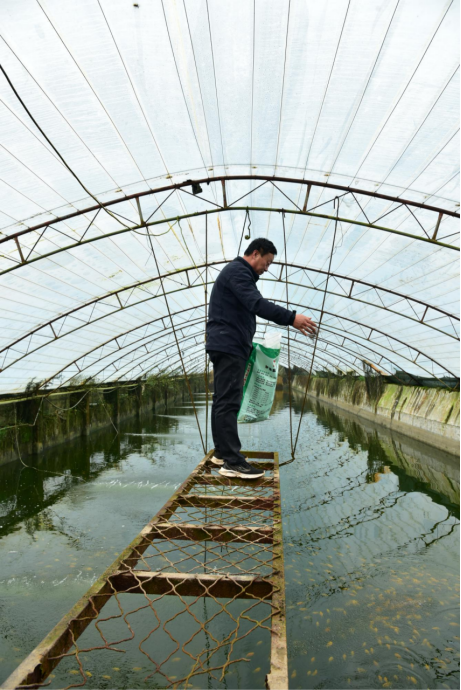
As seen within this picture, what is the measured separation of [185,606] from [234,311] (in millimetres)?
2310

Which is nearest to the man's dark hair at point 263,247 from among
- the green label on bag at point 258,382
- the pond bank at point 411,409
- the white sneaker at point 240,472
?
the green label on bag at point 258,382

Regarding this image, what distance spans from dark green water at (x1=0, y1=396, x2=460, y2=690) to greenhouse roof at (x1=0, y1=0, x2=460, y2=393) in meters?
3.41

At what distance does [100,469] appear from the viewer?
10.9m

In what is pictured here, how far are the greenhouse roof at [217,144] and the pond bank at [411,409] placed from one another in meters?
3.45

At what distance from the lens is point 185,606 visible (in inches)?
131

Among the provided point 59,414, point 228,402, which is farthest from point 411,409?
point 228,402

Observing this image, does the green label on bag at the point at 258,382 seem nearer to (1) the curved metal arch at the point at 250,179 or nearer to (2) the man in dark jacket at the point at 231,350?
(2) the man in dark jacket at the point at 231,350

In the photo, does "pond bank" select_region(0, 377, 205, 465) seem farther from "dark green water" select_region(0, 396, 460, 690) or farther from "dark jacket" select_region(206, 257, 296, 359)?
"dark jacket" select_region(206, 257, 296, 359)

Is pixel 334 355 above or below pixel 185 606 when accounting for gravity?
above

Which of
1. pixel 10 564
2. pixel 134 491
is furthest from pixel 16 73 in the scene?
pixel 134 491

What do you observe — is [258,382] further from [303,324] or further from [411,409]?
[411,409]

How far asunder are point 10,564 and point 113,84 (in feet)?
19.3

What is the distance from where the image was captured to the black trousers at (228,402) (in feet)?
11.6

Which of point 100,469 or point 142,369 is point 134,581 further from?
point 142,369
